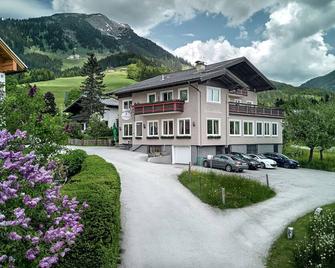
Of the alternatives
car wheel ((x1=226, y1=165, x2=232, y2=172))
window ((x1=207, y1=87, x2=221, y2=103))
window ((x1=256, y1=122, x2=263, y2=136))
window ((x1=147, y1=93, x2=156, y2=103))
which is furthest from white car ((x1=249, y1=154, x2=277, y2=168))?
window ((x1=147, y1=93, x2=156, y2=103))

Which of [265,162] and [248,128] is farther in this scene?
[248,128]

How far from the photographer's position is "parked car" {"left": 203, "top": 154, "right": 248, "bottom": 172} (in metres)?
34.0

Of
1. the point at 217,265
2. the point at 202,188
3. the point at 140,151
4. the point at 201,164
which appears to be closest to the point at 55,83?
the point at 140,151

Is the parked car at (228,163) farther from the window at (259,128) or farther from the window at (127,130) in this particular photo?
the window at (127,130)

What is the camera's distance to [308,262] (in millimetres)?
11742

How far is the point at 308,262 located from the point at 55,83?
148 meters

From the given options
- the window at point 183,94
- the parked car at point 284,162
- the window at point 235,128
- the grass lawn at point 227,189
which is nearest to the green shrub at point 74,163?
the grass lawn at point 227,189

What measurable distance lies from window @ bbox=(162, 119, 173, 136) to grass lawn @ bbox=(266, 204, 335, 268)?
2575 cm

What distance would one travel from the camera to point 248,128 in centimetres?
4584

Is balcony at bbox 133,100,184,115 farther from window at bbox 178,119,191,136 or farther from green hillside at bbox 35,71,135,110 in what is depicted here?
green hillside at bbox 35,71,135,110

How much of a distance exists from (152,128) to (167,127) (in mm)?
2791

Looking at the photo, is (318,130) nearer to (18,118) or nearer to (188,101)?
(188,101)

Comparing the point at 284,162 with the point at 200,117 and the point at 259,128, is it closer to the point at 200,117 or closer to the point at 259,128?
the point at 259,128

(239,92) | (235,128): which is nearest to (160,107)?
(235,128)
